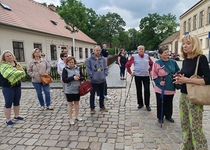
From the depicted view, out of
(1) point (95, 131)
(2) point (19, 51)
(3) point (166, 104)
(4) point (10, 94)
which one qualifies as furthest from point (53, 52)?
(3) point (166, 104)

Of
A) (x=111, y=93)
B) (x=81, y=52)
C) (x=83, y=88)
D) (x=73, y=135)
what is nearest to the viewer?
(x=73, y=135)

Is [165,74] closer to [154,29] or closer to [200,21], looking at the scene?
[200,21]

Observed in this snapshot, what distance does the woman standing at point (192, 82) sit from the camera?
2093 mm

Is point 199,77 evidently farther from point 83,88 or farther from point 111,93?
point 111,93

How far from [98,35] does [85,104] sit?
42.5 meters

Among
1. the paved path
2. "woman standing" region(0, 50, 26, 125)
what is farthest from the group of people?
the paved path

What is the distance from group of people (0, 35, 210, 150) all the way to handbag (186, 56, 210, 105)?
0.06m

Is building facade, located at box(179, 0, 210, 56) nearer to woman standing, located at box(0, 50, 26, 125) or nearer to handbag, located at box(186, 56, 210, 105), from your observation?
handbag, located at box(186, 56, 210, 105)

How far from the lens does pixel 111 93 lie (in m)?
6.87

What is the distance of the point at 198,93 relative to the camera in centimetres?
205

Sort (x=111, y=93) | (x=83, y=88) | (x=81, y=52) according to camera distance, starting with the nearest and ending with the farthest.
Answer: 1. (x=83, y=88)
2. (x=111, y=93)
3. (x=81, y=52)

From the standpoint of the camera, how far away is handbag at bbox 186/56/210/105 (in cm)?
202

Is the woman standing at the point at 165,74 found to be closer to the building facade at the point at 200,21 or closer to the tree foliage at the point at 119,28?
the building facade at the point at 200,21

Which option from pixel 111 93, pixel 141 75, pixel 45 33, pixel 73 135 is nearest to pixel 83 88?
Answer: pixel 73 135
